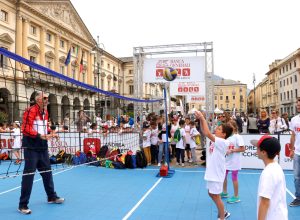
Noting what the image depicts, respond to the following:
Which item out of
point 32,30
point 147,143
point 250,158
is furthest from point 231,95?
point 250,158

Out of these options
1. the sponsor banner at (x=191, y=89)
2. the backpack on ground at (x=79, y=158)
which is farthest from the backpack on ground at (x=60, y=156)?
the sponsor banner at (x=191, y=89)

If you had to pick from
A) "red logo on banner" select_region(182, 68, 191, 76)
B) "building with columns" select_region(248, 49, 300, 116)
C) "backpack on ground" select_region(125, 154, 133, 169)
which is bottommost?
"backpack on ground" select_region(125, 154, 133, 169)

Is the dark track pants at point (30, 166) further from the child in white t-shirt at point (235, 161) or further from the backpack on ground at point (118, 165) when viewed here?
the backpack on ground at point (118, 165)

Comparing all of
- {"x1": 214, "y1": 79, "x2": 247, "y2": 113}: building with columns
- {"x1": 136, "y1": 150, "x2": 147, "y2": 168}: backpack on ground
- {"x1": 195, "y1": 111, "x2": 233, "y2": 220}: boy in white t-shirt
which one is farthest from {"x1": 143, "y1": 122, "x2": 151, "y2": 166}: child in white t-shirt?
{"x1": 214, "y1": 79, "x2": 247, "y2": 113}: building with columns

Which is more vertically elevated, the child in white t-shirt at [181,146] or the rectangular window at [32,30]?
the rectangular window at [32,30]

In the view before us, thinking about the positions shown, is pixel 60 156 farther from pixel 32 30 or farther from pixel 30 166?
pixel 32 30

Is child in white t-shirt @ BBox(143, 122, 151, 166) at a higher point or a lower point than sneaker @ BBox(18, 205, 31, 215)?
higher

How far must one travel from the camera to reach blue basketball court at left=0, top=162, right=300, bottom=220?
18.0ft

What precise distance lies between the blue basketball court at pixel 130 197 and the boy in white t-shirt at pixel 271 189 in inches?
119

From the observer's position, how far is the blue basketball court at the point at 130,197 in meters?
5.49

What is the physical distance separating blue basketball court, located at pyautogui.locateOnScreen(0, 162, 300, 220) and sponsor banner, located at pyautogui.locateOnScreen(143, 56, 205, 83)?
3783mm

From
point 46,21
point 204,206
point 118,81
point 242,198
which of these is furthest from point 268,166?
point 118,81

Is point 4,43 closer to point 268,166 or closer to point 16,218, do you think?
point 16,218

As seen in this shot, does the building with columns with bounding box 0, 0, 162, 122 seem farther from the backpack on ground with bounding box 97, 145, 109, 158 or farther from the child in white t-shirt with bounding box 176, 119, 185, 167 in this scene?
the child in white t-shirt with bounding box 176, 119, 185, 167
